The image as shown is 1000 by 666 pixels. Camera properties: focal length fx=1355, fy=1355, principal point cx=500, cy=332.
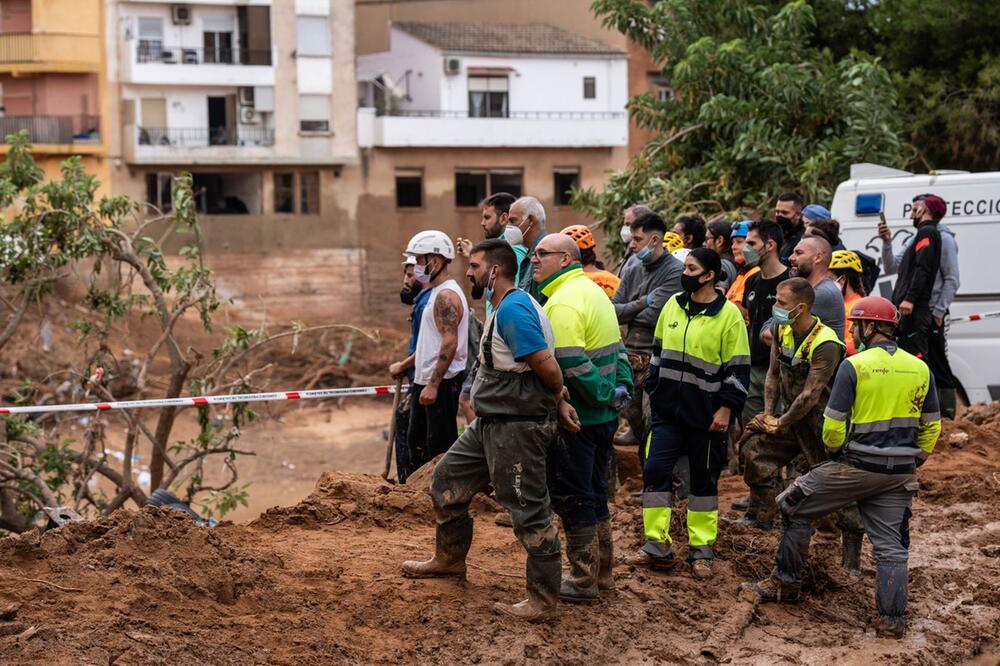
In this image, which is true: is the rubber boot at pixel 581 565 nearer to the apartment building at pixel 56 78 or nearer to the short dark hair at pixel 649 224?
the short dark hair at pixel 649 224

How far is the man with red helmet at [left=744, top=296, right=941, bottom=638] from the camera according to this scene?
7.61 metres

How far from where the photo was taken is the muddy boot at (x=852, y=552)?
8742 mm

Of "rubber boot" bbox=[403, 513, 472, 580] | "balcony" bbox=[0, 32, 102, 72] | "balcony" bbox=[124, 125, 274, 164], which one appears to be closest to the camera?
"rubber boot" bbox=[403, 513, 472, 580]

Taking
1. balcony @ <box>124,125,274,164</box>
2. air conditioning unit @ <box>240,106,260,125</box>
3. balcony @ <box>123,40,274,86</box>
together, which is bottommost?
balcony @ <box>124,125,274,164</box>

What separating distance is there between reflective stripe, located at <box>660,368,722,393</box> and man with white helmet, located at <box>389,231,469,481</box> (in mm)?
1622

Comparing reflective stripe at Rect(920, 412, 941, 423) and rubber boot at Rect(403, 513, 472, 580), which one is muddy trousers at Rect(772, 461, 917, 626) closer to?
reflective stripe at Rect(920, 412, 941, 423)

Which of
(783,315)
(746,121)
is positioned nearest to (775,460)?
(783,315)

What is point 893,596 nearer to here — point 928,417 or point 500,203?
point 928,417

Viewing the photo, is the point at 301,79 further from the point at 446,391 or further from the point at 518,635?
the point at 518,635

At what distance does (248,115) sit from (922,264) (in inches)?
1353

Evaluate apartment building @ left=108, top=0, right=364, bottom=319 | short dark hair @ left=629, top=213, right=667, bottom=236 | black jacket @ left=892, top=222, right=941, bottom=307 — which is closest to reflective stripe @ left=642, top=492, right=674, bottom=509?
short dark hair @ left=629, top=213, right=667, bottom=236

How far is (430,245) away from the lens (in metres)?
9.49

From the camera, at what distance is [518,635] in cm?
714

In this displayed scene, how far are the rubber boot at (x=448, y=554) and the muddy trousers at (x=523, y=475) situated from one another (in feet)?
1.14
